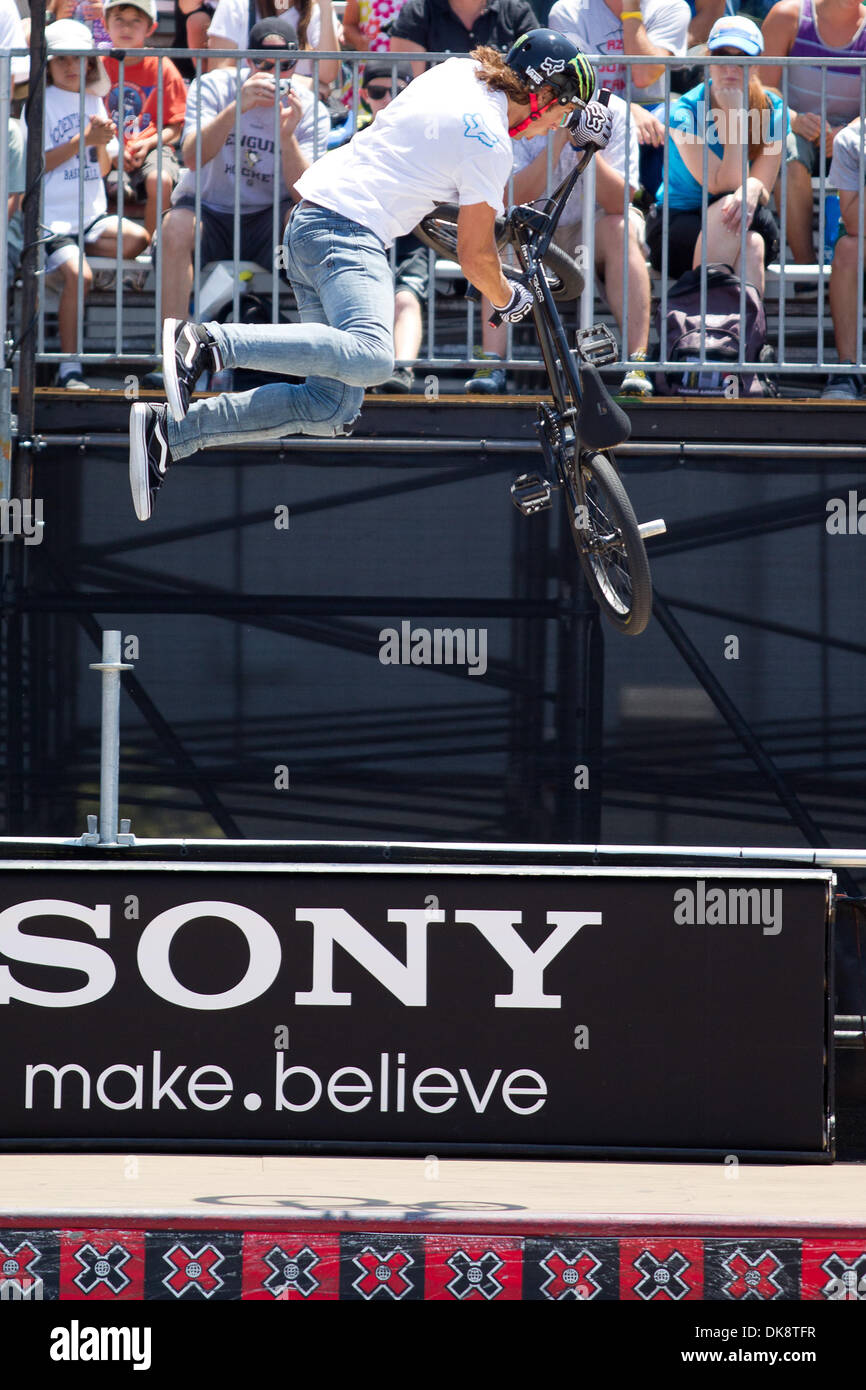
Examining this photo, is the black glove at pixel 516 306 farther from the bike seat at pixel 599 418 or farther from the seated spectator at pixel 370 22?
the seated spectator at pixel 370 22

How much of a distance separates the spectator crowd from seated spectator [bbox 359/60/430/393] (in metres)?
0.01

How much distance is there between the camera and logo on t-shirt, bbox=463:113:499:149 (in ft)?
17.7

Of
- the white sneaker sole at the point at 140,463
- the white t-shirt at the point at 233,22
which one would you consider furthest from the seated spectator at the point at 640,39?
the white sneaker sole at the point at 140,463

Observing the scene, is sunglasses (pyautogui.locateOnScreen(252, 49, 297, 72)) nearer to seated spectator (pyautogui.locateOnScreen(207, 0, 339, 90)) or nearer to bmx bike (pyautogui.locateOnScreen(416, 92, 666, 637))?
seated spectator (pyautogui.locateOnScreen(207, 0, 339, 90))

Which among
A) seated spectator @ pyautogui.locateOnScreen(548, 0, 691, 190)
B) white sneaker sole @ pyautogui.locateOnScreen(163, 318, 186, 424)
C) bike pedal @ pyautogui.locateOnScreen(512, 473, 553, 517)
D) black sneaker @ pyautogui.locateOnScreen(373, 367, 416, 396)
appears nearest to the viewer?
white sneaker sole @ pyautogui.locateOnScreen(163, 318, 186, 424)

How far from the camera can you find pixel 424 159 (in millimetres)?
5449

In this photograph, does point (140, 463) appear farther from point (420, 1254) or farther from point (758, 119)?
point (758, 119)

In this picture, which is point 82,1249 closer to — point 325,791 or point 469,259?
point 469,259

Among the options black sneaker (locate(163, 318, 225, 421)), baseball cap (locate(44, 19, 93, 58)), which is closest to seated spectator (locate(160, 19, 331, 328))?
baseball cap (locate(44, 19, 93, 58))

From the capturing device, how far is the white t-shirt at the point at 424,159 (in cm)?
539

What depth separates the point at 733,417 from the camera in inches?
321

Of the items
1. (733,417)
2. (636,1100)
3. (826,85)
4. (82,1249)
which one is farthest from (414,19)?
(82,1249)

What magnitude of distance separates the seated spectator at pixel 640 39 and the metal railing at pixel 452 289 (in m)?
0.08
